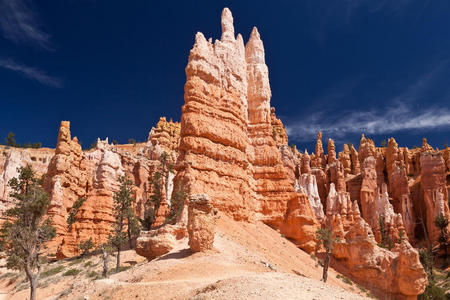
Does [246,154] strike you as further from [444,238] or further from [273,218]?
[444,238]

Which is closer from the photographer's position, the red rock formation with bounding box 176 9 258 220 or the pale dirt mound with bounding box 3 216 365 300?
the pale dirt mound with bounding box 3 216 365 300

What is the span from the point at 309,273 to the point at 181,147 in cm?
1476

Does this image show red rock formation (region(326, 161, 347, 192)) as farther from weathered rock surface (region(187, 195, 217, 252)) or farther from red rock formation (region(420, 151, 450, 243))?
weathered rock surface (region(187, 195, 217, 252))

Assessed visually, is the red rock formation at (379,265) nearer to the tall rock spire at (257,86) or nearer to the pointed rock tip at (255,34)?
the tall rock spire at (257,86)

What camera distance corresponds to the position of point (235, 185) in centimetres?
3428

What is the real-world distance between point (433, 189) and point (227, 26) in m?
42.8

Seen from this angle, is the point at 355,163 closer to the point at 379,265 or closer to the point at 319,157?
the point at 319,157

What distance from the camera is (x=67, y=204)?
148 ft

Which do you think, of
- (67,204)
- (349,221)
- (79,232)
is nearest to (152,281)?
(79,232)

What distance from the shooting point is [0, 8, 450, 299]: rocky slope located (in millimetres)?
32062

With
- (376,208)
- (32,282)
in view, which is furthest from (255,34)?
(32,282)

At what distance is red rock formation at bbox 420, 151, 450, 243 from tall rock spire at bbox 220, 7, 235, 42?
41153 mm

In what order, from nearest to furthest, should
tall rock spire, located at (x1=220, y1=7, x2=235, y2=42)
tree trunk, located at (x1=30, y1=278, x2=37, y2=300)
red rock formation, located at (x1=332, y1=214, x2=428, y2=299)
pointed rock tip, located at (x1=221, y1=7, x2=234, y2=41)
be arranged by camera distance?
A: tree trunk, located at (x1=30, y1=278, x2=37, y2=300)
red rock formation, located at (x1=332, y1=214, x2=428, y2=299)
tall rock spire, located at (x1=220, y1=7, x2=235, y2=42)
pointed rock tip, located at (x1=221, y1=7, x2=234, y2=41)

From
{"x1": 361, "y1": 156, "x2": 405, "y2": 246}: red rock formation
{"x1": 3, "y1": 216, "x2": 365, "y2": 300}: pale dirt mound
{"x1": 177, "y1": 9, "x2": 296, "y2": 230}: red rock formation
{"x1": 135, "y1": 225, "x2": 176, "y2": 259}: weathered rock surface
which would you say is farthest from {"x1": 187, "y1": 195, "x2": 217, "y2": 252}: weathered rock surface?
{"x1": 361, "y1": 156, "x2": 405, "y2": 246}: red rock formation
